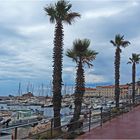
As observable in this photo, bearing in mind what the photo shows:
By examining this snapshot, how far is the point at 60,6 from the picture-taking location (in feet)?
84.7

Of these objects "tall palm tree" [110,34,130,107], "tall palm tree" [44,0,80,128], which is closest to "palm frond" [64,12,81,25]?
"tall palm tree" [44,0,80,128]

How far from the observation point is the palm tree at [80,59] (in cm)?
2659

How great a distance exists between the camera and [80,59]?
27.0 metres

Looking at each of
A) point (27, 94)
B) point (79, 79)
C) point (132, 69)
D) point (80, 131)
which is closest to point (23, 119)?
point (132, 69)

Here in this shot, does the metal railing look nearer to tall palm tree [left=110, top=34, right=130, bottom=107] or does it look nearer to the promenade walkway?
the promenade walkway

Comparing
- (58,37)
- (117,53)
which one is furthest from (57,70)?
(117,53)

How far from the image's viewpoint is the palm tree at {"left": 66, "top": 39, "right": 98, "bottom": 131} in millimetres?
26594

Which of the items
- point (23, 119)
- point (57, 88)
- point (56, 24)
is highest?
point (56, 24)

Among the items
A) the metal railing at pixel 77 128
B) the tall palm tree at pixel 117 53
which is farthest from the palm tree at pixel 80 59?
the tall palm tree at pixel 117 53

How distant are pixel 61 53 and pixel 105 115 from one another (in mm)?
5581

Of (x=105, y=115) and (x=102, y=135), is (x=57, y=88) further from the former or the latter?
(x=102, y=135)

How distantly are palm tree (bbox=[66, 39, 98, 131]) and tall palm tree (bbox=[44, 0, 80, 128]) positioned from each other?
5.01 feet

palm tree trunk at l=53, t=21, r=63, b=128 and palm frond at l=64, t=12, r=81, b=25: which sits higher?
palm frond at l=64, t=12, r=81, b=25

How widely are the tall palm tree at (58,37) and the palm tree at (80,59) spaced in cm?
153
